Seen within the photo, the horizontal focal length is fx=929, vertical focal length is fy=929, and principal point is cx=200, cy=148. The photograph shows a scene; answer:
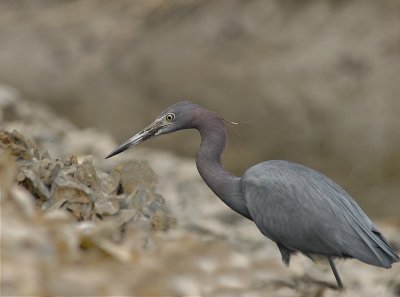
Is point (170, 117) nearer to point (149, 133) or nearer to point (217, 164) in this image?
point (149, 133)

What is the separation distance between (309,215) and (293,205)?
0.08 meters

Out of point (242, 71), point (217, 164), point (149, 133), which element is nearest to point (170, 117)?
point (149, 133)

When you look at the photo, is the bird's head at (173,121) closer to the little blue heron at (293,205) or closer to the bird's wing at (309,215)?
the little blue heron at (293,205)

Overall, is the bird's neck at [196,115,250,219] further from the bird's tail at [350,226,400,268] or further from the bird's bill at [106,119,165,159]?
the bird's tail at [350,226,400,268]

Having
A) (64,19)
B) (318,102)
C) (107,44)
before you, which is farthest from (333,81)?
(64,19)

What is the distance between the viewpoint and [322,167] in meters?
8.82

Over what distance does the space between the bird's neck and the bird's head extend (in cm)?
7

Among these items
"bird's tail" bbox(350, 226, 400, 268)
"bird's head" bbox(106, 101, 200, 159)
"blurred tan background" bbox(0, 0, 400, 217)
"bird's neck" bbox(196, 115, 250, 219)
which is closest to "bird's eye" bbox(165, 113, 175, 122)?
"bird's head" bbox(106, 101, 200, 159)

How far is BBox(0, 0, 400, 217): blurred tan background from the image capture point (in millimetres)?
8945

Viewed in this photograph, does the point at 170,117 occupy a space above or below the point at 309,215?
above

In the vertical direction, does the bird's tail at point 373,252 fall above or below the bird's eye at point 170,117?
below

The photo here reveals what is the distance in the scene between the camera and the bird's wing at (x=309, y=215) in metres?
3.86

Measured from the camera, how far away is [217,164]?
4.40 meters

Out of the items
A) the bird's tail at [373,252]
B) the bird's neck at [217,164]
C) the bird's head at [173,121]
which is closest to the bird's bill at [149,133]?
the bird's head at [173,121]
